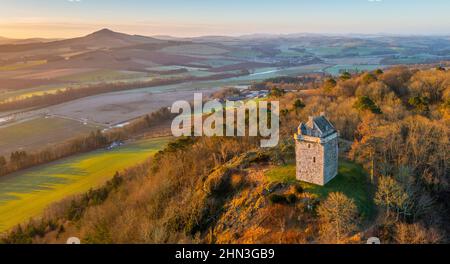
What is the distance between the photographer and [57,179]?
60.8m

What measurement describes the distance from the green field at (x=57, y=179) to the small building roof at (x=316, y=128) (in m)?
37.4

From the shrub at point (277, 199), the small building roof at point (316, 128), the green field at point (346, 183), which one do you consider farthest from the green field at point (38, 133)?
the small building roof at point (316, 128)

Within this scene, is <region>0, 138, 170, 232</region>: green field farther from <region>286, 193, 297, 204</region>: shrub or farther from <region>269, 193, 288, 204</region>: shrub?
<region>286, 193, 297, 204</region>: shrub

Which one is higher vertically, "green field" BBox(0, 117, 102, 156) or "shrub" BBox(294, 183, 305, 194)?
"shrub" BBox(294, 183, 305, 194)

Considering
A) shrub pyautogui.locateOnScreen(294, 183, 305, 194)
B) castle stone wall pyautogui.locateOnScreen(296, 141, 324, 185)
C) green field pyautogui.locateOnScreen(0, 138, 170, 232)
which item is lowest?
green field pyautogui.locateOnScreen(0, 138, 170, 232)

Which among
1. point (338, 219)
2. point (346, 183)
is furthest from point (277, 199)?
point (346, 183)

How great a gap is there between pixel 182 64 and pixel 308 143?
167m

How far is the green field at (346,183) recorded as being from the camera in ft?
107

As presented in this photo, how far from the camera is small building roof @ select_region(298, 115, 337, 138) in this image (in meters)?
33.1

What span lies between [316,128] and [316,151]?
2139 mm

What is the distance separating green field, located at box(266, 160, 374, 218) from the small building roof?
4.74 metres

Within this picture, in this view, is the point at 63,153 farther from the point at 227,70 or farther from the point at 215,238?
the point at 227,70

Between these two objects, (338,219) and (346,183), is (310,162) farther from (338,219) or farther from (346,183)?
(338,219)

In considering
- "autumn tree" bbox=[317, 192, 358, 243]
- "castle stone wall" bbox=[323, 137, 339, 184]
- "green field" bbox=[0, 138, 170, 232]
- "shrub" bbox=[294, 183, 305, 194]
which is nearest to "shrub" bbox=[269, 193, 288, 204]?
"shrub" bbox=[294, 183, 305, 194]
